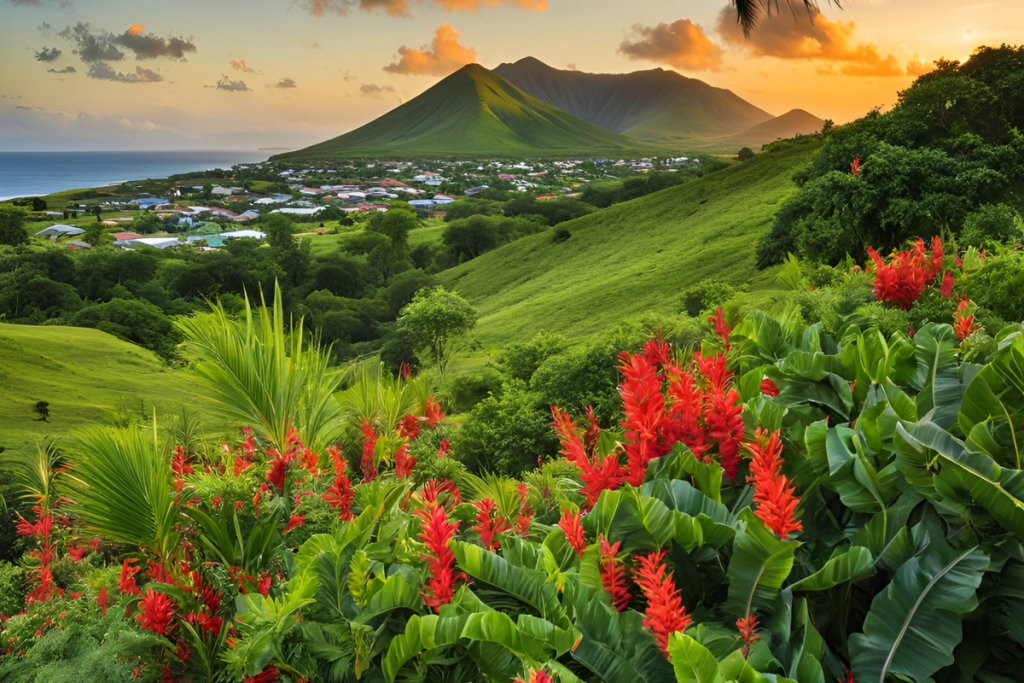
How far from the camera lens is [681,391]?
2.14 meters

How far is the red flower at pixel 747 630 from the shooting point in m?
1.46

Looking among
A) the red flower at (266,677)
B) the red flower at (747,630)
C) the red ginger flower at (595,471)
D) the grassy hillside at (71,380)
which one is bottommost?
the grassy hillside at (71,380)

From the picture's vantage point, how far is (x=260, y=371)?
8.94 ft

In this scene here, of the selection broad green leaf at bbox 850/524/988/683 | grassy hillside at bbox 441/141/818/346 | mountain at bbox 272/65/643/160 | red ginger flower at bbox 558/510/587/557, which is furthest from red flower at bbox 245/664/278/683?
mountain at bbox 272/65/643/160

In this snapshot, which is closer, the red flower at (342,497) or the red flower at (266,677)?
the red flower at (266,677)

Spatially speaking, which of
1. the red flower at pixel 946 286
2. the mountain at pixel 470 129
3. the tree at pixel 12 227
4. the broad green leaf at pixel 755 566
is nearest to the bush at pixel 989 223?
the red flower at pixel 946 286

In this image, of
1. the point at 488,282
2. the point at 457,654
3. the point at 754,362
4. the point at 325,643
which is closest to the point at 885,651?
the point at 457,654

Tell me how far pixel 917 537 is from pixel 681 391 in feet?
2.63

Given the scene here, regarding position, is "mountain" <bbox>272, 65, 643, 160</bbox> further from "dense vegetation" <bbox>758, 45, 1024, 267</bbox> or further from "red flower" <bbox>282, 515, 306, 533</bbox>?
"red flower" <bbox>282, 515, 306, 533</bbox>

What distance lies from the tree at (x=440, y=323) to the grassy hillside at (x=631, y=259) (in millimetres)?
2633

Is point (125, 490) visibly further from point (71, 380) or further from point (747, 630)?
point (71, 380)

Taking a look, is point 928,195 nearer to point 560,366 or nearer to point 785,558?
point 560,366

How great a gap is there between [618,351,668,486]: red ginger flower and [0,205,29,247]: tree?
189 feet

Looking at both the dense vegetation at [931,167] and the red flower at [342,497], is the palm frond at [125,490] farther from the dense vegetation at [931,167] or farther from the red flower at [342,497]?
the dense vegetation at [931,167]
